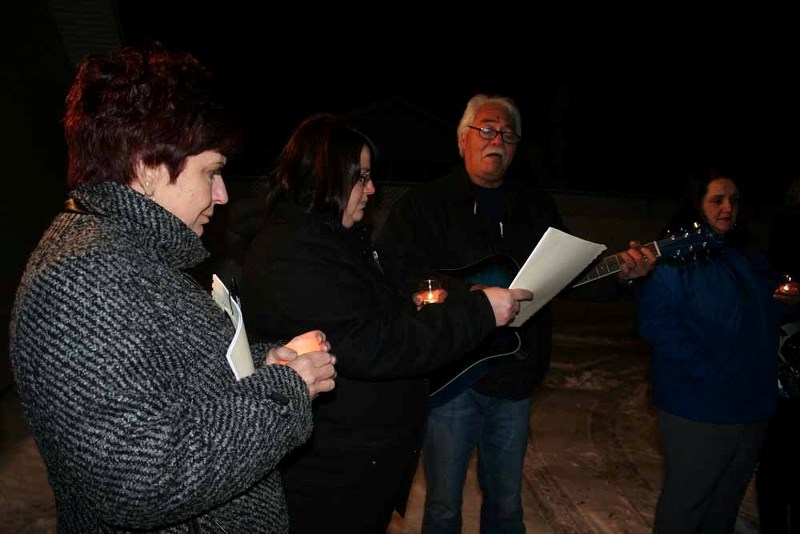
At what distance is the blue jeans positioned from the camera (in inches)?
119

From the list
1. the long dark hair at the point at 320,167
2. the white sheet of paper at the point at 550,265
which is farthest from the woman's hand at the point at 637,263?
the long dark hair at the point at 320,167

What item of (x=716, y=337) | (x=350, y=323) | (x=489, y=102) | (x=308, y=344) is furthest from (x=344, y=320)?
(x=489, y=102)

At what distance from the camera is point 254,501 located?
158cm

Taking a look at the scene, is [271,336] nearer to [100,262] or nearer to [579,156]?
[100,262]

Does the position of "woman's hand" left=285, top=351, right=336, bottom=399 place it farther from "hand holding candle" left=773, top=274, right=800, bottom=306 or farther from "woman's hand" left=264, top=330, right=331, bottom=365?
"hand holding candle" left=773, top=274, right=800, bottom=306

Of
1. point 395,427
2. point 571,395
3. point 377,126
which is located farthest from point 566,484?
point 377,126

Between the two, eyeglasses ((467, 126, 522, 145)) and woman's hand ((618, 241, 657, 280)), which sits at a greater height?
eyeglasses ((467, 126, 522, 145))

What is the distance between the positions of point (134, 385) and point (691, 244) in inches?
96.9

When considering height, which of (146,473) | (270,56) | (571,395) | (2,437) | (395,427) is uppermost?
(270,56)

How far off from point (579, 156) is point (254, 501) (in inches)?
1040

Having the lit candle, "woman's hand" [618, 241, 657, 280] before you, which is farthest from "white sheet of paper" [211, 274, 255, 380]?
"woman's hand" [618, 241, 657, 280]

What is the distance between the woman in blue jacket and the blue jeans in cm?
70

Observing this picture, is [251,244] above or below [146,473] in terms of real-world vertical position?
above

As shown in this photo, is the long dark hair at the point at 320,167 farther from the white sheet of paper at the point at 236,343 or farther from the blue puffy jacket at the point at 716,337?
the blue puffy jacket at the point at 716,337
